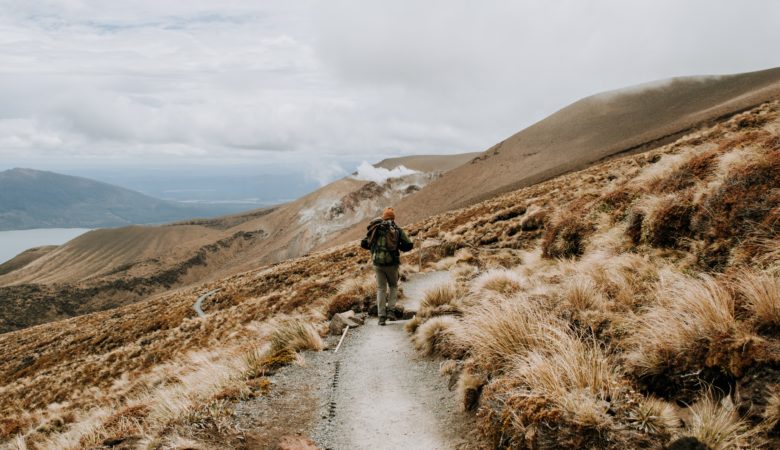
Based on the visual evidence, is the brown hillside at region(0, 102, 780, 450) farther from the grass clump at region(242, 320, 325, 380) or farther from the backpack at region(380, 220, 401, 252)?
the backpack at region(380, 220, 401, 252)

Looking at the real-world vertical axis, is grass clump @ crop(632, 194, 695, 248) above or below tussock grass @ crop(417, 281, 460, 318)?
above

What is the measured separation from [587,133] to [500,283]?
96122 mm

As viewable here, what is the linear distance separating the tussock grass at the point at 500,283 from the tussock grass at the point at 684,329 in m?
3.83

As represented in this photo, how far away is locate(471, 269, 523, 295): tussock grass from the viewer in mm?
8532

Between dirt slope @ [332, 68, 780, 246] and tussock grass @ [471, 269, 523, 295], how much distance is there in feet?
196

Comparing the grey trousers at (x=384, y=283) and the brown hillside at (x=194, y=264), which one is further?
the brown hillside at (x=194, y=264)

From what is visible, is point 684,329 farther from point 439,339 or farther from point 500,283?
point 500,283

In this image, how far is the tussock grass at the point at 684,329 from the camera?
12.9 feet

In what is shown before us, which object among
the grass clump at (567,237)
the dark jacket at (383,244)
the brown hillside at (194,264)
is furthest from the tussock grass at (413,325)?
the brown hillside at (194,264)

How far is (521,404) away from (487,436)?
1.94ft

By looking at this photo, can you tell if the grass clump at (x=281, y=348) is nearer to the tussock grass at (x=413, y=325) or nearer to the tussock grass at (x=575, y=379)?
the tussock grass at (x=413, y=325)

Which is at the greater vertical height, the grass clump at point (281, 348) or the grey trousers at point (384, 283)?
the grey trousers at point (384, 283)

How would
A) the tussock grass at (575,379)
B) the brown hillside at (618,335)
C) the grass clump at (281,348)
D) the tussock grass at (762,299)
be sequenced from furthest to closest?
the grass clump at (281,348), the tussock grass at (762,299), the tussock grass at (575,379), the brown hillside at (618,335)

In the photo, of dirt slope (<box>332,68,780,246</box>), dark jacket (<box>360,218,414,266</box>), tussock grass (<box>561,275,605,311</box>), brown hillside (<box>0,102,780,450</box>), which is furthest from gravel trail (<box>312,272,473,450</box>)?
dirt slope (<box>332,68,780,246</box>)
